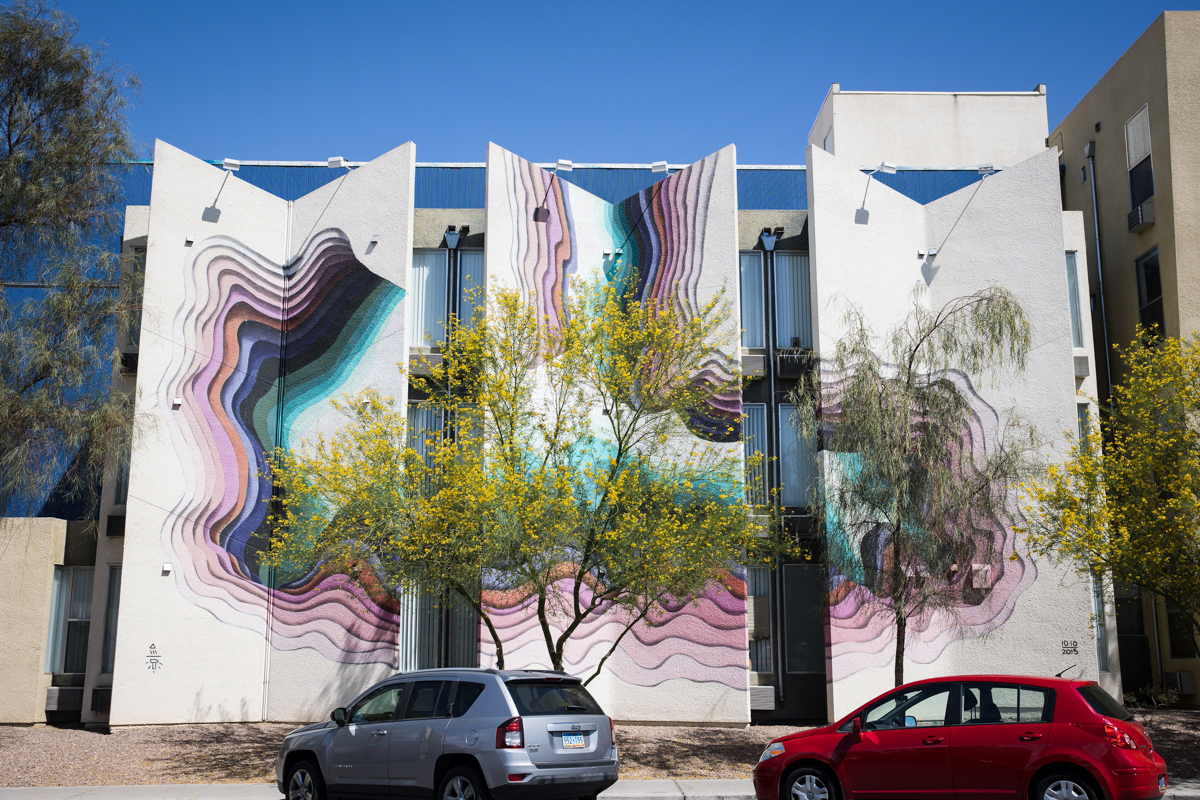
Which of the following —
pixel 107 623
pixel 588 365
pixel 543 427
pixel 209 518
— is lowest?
pixel 107 623

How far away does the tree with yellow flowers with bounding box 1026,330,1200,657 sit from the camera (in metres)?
13.0

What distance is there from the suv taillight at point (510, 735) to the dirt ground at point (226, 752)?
5052 millimetres

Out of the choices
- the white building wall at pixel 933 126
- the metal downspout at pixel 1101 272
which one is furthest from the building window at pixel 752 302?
the white building wall at pixel 933 126

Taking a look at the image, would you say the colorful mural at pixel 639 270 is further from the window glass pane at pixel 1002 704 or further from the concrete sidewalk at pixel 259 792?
the window glass pane at pixel 1002 704

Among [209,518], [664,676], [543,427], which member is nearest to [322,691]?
[209,518]

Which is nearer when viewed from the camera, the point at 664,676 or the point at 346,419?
the point at 664,676

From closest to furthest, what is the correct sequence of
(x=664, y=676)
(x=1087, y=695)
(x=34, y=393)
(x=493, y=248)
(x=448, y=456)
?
(x=1087, y=695)
(x=448, y=456)
(x=34, y=393)
(x=664, y=676)
(x=493, y=248)

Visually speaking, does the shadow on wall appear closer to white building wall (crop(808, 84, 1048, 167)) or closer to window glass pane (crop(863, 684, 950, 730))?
window glass pane (crop(863, 684, 950, 730))

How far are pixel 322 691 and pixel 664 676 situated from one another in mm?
6033

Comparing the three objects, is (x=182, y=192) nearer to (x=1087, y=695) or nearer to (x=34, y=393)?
(x=34, y=393)

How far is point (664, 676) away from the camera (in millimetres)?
17141

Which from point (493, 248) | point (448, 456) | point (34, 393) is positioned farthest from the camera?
point (493, 248)

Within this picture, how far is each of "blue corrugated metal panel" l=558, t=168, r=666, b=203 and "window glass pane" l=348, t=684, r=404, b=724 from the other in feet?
47.0

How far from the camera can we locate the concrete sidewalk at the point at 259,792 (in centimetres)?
1132
